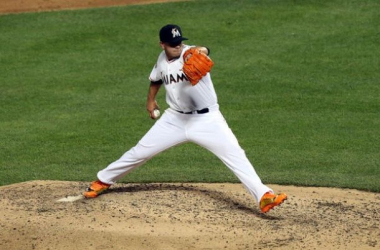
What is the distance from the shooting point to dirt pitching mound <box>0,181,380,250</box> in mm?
8305

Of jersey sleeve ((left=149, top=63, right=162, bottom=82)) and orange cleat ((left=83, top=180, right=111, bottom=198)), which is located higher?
jersey sleeve ((left=149, top=63, right=162, bottom=82))

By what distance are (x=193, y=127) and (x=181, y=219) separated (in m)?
0.90

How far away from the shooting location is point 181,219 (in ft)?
28.9

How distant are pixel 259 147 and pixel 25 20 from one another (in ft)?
23.0

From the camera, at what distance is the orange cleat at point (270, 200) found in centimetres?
864

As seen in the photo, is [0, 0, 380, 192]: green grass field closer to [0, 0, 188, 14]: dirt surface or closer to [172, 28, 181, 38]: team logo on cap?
[0, 0, 188, 14]: dirt surface

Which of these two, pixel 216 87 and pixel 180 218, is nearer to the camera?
pixel 180 218

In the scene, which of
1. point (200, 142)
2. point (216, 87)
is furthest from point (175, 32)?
point (216, 87)

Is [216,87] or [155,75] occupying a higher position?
[155,75]

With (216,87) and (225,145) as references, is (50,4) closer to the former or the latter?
(216,87)

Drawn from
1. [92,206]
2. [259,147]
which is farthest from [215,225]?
[259,147]

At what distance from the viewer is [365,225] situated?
8.69 metres

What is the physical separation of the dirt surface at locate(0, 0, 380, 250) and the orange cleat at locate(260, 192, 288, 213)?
18 centimetres

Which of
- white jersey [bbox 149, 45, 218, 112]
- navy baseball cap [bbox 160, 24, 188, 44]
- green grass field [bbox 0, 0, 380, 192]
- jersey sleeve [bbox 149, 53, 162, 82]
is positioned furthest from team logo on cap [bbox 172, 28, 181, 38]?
green grass field [bbox 0, 0, 380, 192]
